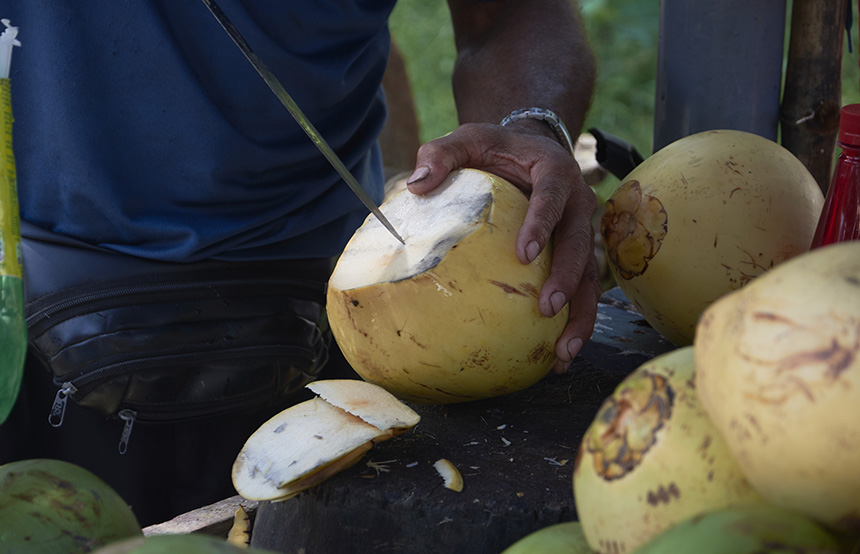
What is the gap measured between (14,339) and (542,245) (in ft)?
2.07

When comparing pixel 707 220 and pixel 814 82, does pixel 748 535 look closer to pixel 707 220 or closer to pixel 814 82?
pixel 707 220

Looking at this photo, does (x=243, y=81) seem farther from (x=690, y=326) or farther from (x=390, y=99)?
(x=390, y=99)

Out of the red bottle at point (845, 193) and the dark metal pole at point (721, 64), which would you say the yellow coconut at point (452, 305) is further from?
the dark metal pole at point (721, 64)

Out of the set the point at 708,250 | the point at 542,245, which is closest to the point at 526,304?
the point at 542,245

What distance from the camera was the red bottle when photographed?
90 centimetres

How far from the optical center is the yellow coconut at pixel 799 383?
1.43 ft

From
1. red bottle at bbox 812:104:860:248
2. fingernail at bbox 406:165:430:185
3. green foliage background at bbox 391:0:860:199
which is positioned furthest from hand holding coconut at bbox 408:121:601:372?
green foliage background at bbox 391:0:860:199

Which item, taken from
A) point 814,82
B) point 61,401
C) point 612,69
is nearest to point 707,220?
point 814,82

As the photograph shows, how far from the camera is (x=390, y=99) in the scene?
3449mm

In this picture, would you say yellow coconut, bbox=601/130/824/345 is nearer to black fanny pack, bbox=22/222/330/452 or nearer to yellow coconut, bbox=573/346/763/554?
yellow coconut, bbox=573/346/763/554

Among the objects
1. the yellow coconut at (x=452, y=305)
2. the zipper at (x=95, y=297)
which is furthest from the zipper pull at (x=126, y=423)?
the yellow coconut at (x=452, y=305)

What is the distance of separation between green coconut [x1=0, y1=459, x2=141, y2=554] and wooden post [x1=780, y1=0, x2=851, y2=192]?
130 centimetres

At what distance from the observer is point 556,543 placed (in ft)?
1.98

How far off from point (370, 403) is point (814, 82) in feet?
3.38
